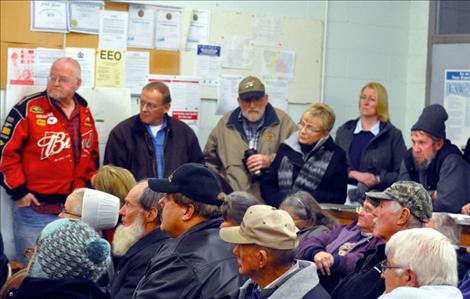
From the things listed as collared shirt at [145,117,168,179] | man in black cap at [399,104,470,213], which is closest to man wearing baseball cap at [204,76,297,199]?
collared shirt at [145,117,168,179]

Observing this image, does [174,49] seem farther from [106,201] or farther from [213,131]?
[106,201]

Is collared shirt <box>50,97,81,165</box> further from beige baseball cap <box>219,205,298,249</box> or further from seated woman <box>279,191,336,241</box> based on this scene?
beige baseball cap <box>219,205,298,249</box>

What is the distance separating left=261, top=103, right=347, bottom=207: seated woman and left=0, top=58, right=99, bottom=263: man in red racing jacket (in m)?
1.41

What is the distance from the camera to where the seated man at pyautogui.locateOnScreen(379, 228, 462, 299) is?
11.6ft

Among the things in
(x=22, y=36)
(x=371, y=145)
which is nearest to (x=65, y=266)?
(x=22, y=36)

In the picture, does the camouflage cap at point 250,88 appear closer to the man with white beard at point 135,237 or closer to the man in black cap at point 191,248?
the man with white beard at point 135,237

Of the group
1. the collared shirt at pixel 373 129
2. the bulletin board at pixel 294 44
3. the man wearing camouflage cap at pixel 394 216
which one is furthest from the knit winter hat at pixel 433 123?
the bulletin board at pixel 294 44

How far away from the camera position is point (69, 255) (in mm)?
3426

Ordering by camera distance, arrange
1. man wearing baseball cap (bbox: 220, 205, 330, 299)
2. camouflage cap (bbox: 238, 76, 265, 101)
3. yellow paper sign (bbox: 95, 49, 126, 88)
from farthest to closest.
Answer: yellow paper sign (bbox: 95, 49, 126, 88), camouflage cap (bbox: 238, 76, 265, 101), man wearing baseball cap (bbox: 220, 205, 330, 299)

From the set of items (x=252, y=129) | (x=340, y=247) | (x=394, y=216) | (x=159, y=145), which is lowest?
(x=340, y=247)

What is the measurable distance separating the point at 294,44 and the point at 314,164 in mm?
1713

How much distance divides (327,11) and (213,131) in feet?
5.02

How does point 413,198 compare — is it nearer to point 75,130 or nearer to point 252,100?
point 252,100

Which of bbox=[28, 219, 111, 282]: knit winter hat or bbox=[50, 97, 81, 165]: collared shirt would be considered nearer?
bbox=[28, 219, 111, 282]: knit winter hat
